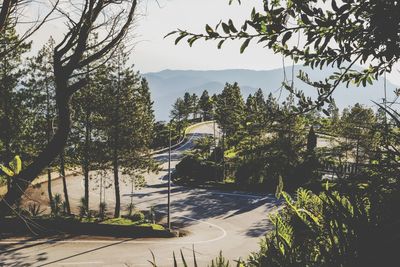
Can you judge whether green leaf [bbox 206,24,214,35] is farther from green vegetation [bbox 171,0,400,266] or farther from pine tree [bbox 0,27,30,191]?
pine tree [bbox 0,27,30,191]

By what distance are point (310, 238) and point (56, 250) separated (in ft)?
71.5

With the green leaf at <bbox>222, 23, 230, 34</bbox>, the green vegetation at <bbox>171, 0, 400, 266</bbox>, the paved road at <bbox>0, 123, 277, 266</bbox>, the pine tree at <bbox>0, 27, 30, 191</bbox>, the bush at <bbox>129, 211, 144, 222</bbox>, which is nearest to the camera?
the green vegetation at <bbox>171, 0, 400, 266</bbox>

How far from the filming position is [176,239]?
1017 inches

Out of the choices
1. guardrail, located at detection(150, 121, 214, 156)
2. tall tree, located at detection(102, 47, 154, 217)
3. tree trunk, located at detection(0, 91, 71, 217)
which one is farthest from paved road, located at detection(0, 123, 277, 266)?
guardrail, located at detection(150, 121, 214, 156)

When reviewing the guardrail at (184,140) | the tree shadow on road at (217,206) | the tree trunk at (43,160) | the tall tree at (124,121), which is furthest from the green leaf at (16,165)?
the guardrail at (184,140)

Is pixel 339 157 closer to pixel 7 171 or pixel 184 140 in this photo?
pixel 7 171

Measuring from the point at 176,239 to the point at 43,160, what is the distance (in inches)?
944

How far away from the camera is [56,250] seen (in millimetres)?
22016

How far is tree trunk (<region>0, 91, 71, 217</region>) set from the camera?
2.86 m

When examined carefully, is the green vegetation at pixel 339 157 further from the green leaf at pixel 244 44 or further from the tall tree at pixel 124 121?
the tall tree at pixel 124 121

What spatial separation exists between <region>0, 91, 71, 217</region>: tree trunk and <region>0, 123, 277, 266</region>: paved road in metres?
13.6

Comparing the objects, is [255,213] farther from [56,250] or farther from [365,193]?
[365,193]

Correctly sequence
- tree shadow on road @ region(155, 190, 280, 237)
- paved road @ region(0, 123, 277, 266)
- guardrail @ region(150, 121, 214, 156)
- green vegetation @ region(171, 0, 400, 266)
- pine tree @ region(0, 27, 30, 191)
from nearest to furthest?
1. green vegetation @ region(171, 0, 400, 266)
2. paved road @ region(0, 123, 277, 266)
3. pine tree @ region(0, 27, 30, 191)
4. tree shadow on road @ region(155, 190, 280, 237)
5. guardrail @ region(150, 121, 214, 156)

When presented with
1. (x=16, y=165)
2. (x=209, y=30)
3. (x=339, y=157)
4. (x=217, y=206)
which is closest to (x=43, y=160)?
(x=16, y=165)
